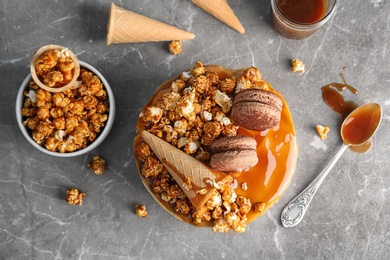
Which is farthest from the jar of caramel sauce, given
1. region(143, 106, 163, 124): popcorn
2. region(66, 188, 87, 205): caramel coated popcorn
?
region(66, 188, 87, 205): caramel coated popcorn

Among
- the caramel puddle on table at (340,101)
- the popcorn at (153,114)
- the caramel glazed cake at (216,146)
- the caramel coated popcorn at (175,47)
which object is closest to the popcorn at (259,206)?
the caramel glazed cake at (216,146)

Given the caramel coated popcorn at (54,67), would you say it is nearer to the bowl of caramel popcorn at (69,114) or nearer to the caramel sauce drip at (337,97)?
the bowl of caramel popcorn at (69,114)

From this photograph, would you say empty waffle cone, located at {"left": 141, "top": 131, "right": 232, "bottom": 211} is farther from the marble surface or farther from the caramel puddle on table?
the caramel puddle on table

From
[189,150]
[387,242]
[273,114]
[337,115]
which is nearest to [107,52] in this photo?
[189,150]

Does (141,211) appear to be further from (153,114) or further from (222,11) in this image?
(222,11)

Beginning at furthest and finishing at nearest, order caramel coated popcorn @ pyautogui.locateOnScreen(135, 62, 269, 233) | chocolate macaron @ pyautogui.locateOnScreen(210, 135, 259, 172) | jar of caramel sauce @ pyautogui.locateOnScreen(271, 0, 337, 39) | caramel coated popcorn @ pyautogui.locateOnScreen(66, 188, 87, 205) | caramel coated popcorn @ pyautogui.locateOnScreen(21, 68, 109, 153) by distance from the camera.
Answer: caramel coated popcorn @ pyautogui.locateOnScreen(66, 188, 87, 205)
jar of caramel sauce @ pyautogui.locateOnScreen(271, 0, 337, 39)
caramel coated popcorn @ pyautogui.locateOnScreen(21, 68, 109, 153)
caramel coated popcorn @ pyautogui.locateOnScreen(135, 62, 269, 233)
chocolate macaron @ pyautogui.locateOnScreen(210, 135, 259, 172)

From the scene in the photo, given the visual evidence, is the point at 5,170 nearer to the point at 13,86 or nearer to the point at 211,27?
the point at 13,86
